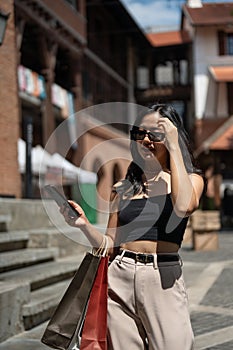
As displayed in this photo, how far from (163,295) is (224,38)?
27.3m

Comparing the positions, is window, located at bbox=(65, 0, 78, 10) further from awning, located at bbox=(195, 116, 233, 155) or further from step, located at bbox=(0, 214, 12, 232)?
step, located at bbox=(0, 214, 12, 232)

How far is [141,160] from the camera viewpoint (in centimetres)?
291

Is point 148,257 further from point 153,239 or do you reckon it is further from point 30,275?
point 30,275

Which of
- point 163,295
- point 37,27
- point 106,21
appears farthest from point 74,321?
point 106,21

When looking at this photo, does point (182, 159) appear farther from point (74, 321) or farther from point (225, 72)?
point (225, 72)

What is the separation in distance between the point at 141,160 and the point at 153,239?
0.36 meters

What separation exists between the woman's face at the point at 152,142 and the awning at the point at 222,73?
25.5 meters

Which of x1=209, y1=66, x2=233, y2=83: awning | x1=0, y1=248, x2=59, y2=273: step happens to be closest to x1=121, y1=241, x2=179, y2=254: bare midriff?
x1=0, y1=248, x2=59, y2=273: step

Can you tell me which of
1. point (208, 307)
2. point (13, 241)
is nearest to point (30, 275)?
point (13, 241)

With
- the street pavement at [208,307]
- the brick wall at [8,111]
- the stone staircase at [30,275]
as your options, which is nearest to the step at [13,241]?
the stone staircase at [30,275]

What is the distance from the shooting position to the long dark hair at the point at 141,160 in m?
2.80

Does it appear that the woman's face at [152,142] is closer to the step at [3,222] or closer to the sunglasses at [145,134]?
the sunglasses at [145,134]

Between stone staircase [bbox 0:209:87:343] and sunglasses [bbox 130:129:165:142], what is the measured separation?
2715 mm

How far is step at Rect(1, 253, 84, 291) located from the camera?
249 inches
